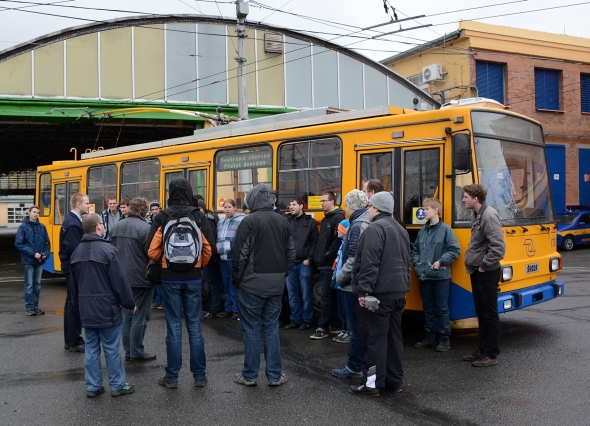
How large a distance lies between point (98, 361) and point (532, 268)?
5306 millimetres

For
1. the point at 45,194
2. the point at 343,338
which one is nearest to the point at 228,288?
the point at 343,338

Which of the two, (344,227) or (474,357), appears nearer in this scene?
(474,357)

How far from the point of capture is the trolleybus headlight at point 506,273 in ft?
25.1

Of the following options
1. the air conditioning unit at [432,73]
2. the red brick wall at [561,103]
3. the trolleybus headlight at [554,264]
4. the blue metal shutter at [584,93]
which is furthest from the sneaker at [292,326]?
the blue metal shutter at [584,93]

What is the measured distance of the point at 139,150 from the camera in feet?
44.1

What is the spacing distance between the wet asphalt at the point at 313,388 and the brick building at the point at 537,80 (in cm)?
2122

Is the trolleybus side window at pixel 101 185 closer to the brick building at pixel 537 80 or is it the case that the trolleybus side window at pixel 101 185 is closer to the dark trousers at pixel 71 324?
the dark trousers at pixel 71 324

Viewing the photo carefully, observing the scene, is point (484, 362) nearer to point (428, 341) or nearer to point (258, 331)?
point (428, 341)

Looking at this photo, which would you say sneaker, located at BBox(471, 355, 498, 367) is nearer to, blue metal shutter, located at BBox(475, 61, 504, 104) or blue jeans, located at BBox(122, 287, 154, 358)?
blue jeans, located at BBox(122, 287, 154, 358)

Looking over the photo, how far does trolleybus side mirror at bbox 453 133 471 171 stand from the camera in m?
7.42

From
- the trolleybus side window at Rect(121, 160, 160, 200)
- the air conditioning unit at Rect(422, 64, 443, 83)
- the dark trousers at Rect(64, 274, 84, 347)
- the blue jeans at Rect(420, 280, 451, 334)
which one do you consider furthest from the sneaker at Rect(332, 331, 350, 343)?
the air conditioning unit at Rect(422, 64, 443, 83)

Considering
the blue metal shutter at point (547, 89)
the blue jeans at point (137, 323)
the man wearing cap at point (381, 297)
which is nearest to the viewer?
the man wearing cap at point (381, 297)

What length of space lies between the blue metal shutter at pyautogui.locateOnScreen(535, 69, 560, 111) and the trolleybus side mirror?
2332cm

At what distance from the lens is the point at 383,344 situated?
→ 19.5 feet
